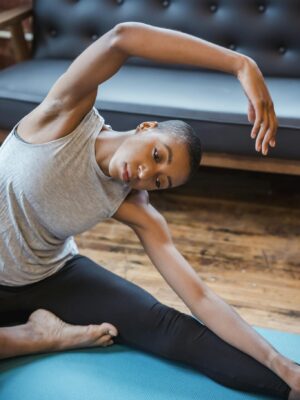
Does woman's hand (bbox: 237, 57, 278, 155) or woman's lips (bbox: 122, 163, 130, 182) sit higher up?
woman's hand (bbox: 237, 57, 278, 155)

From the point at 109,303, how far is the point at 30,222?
287 millimetres

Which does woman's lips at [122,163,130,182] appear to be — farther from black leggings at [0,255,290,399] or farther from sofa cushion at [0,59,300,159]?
sofa cushion at [0,59,300,159]

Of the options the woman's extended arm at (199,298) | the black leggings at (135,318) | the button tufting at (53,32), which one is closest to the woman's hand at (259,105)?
the woman's extended arm at (199,298)

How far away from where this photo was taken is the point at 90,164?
1.46 metres

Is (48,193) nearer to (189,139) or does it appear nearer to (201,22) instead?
(189,139)

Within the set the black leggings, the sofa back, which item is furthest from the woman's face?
the sofa back

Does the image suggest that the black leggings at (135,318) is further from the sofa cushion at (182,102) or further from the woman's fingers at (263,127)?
the sofa cushion at (182,102)

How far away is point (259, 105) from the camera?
1261 mm

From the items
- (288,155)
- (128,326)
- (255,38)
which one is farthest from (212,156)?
(128,326)

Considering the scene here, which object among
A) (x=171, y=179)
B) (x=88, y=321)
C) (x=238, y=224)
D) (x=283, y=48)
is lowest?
(x=238, y=224)

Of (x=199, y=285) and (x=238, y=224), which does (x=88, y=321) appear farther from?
(x=238, y=224)

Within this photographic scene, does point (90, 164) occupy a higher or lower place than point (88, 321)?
higher

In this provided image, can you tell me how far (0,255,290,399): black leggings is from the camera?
4.75 ft

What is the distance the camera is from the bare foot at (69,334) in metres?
1.56
